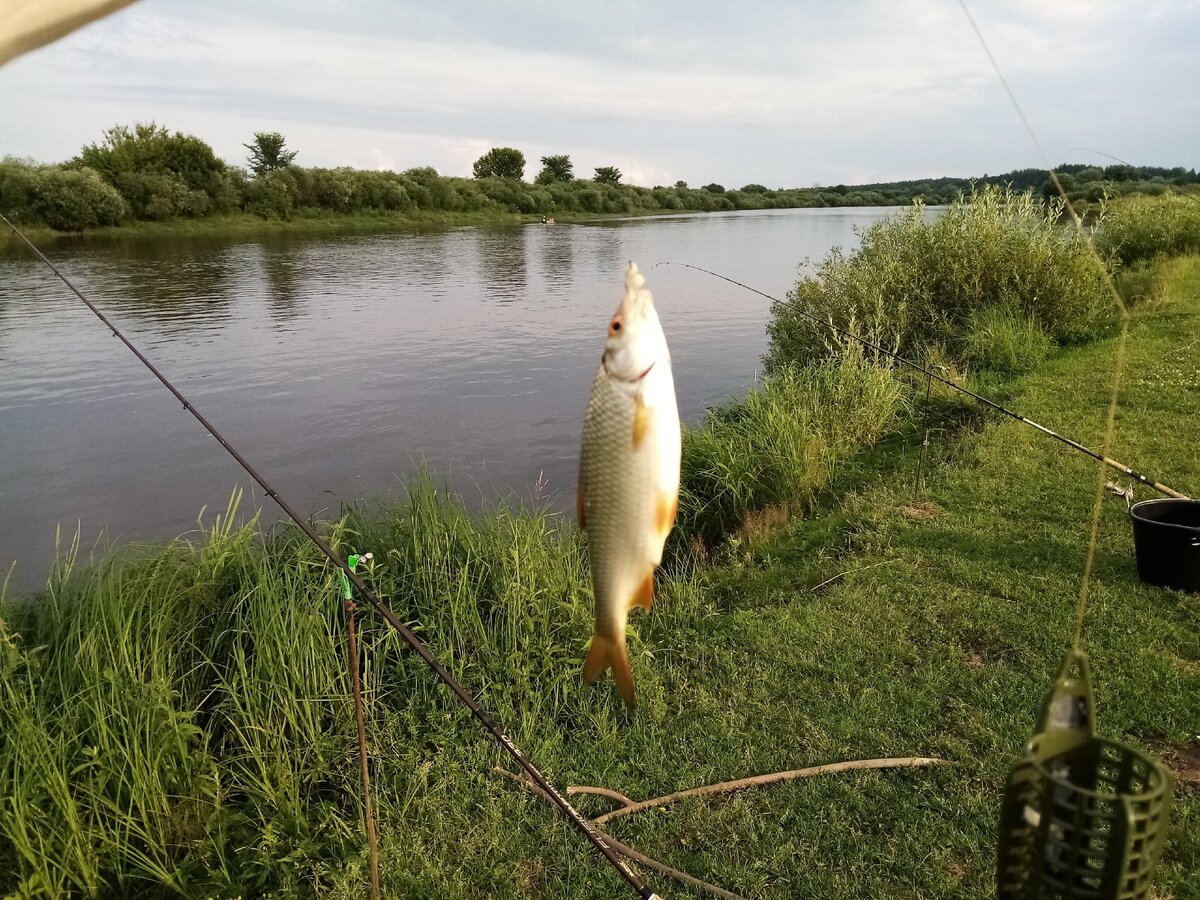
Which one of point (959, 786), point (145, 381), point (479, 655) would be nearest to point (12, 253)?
point (145, 381)

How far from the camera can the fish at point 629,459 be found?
4.40ft

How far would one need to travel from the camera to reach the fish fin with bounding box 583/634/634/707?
1.54 meters

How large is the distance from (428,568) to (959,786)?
3.22 meters

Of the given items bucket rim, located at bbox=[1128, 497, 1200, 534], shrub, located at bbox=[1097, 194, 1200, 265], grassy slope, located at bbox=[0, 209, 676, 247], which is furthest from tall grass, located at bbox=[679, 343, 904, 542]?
grassy slope, located at bbox=[0, 209, 676, 247]

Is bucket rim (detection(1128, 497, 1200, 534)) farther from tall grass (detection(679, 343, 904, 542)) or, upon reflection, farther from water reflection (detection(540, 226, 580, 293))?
water reflection (detection(540, 226, 580, 293))

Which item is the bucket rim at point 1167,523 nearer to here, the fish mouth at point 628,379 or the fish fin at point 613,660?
the fish fin at point 613,660

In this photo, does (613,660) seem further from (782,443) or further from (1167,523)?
(782,443)

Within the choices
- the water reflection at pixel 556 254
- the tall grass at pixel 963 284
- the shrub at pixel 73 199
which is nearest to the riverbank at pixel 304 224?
the shrub at pixel 73 199

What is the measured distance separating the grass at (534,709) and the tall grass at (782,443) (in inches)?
62.6

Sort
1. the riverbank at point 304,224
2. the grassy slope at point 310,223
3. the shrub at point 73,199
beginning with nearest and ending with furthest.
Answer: the shrub at point 73,199, the riverbank at point 304,224, the grassy slope at point 310,223

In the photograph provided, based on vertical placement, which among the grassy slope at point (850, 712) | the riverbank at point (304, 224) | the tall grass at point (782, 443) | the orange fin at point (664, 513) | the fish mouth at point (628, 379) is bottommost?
the grassy slope at point (850, 712)

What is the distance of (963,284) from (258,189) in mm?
44767

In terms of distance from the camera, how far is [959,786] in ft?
13.0

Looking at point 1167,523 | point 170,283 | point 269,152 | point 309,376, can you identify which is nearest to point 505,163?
point 269,152
